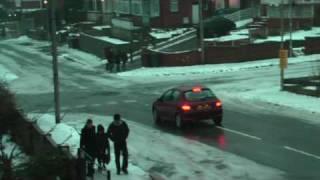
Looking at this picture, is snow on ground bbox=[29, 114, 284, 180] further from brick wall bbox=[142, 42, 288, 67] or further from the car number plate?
brick wall bbox=[142, 42, 288, 67]

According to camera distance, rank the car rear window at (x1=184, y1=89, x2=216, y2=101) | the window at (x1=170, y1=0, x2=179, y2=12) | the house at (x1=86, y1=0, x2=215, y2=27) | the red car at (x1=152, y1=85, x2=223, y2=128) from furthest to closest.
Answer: the window at (x1=170, y1=0, x2=179, y2=12)
the house at (x1=86, y1=0, x2=215, y2=27)
the car rear window at (x1=184, y1=89, x2=216, y2=101)
the red car at (x1=152, y1=85, x2=223, y2=128)

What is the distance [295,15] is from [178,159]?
44657mm

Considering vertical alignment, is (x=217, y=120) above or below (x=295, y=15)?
below

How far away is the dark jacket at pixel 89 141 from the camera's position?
668 inches

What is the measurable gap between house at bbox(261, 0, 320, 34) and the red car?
32.9 meters

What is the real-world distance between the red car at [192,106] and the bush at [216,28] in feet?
114

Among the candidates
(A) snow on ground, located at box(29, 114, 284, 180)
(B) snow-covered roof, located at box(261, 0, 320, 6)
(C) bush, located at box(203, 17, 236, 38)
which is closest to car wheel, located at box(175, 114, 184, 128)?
(A) snow on ground, located at box(29, 114, 284, 180)

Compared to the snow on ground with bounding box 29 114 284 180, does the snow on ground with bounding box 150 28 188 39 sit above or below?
above

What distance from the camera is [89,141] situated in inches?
672

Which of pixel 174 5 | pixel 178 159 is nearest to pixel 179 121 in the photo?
pixel 178 159

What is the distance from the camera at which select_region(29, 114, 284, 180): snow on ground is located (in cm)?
1744

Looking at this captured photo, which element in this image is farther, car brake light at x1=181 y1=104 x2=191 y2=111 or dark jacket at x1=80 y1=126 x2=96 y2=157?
car brake light at x1=181 y1=104 x2=191 y2=111

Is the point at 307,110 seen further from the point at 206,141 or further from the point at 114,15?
the point at 114,15

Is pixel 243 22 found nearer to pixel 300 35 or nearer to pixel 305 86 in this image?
pixel 300 35
